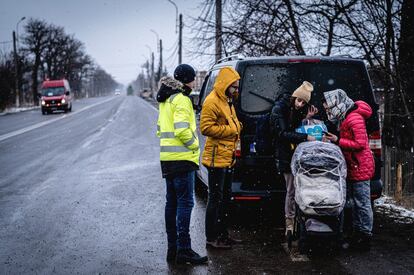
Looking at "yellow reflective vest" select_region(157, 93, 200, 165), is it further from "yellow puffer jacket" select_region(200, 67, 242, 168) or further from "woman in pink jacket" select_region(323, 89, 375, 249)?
"woman in pink jacket" select_region(323, 89, 375, 249)

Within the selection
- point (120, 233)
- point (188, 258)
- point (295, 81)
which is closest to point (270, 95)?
point (295, 81)

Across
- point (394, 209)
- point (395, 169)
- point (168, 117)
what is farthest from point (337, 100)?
point (395, 169)

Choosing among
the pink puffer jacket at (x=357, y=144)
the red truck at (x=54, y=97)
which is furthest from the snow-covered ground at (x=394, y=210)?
the red truck at (x=54, y=97)

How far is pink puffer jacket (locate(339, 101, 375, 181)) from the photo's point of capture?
490cm

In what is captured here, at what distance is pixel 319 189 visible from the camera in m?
4.64

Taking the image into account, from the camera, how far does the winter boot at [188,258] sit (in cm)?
464

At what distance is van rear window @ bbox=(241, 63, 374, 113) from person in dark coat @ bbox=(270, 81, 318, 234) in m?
0.32

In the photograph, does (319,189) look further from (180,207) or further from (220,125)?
(180,207)

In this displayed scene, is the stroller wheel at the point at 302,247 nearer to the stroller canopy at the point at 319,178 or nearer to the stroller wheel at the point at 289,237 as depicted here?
the stroller wheel at the point at 289,237

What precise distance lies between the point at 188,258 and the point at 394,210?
12.1 ft

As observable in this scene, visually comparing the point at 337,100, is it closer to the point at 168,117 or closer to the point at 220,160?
the point at 220,160

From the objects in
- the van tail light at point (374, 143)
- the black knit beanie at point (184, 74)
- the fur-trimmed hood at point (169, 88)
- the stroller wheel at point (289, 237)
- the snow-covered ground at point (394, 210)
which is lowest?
the snow-covered ground at point (394, 210)

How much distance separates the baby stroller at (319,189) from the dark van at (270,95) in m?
0.65

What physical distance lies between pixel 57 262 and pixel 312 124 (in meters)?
3.07
